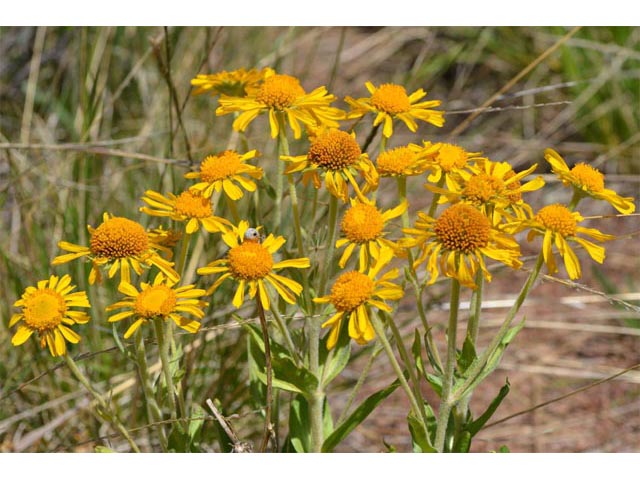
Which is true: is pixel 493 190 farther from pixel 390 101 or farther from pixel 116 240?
pixel 116 240

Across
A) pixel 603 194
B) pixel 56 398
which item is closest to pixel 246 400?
pixel 56 398

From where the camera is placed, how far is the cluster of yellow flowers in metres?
1.29

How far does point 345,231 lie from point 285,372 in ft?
1.05

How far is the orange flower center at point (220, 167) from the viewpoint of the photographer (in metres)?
1.50

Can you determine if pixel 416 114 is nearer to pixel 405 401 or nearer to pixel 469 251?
pixel 469 251

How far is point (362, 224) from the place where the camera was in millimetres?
1379

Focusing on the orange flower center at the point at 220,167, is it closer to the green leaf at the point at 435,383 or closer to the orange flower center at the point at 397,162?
the orange flower center at the point at 397,162

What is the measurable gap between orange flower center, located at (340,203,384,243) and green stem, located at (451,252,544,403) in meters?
0.28

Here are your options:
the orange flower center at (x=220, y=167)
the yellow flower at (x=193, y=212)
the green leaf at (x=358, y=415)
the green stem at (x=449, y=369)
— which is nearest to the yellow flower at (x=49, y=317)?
the yellow flower at (x=193, y=212)

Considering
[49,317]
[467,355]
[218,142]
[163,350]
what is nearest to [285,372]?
[163,350]

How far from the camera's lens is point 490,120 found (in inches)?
165

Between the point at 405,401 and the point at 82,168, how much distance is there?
1.51 metres

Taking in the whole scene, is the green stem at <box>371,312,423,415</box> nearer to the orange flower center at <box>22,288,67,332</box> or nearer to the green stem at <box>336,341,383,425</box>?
the green stem at <box>336,341,383,425</box>

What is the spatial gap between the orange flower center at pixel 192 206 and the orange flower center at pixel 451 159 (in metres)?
0.47
